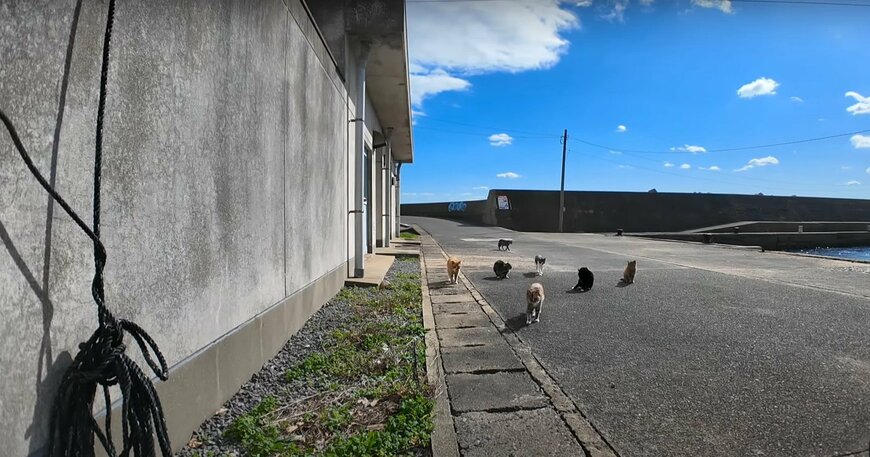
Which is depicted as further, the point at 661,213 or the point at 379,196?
the point at 661,213

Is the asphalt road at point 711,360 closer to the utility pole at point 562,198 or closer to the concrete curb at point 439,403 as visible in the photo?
the concrete curb at point 439,403

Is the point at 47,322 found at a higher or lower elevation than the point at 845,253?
higher

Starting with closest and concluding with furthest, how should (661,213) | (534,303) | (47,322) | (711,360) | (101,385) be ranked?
(47,322) < (101,385) < (711,360) < (534,303) < (661,213)

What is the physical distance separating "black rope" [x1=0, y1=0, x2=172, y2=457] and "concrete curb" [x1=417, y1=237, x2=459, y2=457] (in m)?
1.33

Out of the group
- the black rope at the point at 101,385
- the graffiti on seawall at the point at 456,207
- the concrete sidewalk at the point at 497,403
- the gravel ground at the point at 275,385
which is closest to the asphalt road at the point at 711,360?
the concrete sidewalk at the point at 497,403

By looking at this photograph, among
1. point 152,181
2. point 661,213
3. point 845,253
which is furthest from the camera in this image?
point 661,213

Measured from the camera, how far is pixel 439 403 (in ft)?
10.2

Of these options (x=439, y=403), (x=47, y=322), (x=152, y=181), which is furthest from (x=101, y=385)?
(x=439, y=403)

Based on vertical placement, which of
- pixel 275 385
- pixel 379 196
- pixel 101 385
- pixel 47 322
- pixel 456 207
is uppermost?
pixel 456 207

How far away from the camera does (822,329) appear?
497 cm

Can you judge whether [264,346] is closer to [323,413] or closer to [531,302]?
[323,413]

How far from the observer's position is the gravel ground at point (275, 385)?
260cm

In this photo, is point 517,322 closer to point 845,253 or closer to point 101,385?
point 101,385

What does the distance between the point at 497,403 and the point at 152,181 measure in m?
2.38
